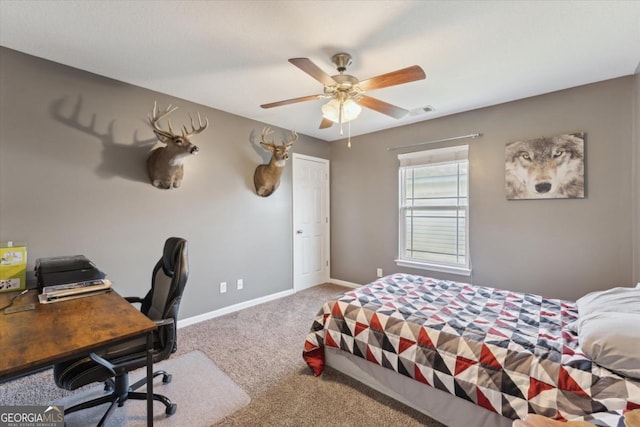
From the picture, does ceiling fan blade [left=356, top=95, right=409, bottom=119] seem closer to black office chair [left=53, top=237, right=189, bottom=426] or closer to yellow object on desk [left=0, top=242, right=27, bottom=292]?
black office chair [left=53, top=237, right=189, bottom=426]

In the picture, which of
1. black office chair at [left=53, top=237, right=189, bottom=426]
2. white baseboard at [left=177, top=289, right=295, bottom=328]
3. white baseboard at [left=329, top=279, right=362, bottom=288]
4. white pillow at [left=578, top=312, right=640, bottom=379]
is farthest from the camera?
white baseboard at [left=329, top=279, right=362, bottom=288]

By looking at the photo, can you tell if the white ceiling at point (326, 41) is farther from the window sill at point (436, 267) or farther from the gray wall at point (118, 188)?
the window sill at point (436, 267)

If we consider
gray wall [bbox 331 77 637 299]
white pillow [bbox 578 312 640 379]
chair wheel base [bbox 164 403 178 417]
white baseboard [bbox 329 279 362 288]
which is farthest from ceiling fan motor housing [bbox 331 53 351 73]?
white baseboard [bbox 329 279 362 288]

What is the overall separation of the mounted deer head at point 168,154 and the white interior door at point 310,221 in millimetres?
1770

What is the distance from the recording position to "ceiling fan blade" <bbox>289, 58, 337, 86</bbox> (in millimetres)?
1658

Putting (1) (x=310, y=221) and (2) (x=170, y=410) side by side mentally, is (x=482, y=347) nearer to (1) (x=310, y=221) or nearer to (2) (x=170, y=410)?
(2) (x=170, y=410)

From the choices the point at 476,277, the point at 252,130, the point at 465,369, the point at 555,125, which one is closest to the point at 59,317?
the point at 465,369

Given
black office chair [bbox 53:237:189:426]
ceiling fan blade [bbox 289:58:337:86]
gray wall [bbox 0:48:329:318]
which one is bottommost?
black office chair [bbox 53:237:189:426]

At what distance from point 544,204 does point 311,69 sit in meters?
2.81

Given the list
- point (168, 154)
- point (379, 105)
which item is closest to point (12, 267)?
point (168, 154)

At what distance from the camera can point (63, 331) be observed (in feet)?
4.18

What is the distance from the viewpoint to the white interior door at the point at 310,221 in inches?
169

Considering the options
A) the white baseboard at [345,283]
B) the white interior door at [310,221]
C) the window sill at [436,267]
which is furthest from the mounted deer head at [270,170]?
the window sill at [436,267]

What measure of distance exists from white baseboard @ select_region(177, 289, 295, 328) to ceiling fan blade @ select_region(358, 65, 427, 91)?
2941mm
